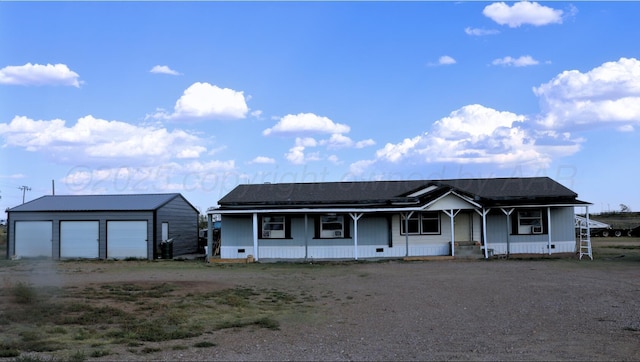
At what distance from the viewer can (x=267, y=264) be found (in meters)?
24.6

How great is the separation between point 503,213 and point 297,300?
52.3 ft

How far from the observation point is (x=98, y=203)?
30250 mm

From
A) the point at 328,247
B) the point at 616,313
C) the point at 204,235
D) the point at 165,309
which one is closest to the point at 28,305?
the point at 165,309

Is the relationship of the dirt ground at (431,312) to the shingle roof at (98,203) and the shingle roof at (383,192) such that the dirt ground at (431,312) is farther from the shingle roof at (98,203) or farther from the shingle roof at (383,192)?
the shingle roof at (98,203)

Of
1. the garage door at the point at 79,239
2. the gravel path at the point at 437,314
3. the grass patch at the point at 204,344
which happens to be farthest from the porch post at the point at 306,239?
the grass patch at the point at 204,344

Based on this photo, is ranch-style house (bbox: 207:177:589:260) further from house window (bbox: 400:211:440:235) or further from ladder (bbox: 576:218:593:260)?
ladder (bbox: 576:218:593:260)

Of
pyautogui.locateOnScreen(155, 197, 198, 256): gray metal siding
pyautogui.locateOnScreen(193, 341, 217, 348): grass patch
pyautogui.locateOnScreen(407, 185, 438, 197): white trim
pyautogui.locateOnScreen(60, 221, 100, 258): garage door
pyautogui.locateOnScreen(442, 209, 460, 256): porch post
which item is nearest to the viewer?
pyautogui.locateOnScreen(193, 341, 217, 348): grass patch

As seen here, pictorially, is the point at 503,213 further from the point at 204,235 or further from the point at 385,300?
the point at 204,235

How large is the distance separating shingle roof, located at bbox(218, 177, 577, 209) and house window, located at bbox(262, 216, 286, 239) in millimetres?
755

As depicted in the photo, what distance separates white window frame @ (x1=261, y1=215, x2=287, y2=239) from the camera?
26516 mm

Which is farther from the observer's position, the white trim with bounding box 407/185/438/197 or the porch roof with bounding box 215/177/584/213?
the white trim with bounding box 407/185/438/197

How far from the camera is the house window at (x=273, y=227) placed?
26516mm

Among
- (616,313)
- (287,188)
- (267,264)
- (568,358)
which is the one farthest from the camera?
(287,188)

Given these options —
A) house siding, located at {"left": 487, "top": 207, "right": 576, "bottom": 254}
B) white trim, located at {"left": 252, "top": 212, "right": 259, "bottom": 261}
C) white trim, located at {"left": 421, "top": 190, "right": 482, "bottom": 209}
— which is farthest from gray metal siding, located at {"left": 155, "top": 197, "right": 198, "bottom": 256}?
house siding, located at {"left": 487, "top": 207, "right": 576, "bottom": 254}
